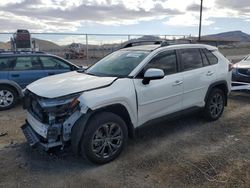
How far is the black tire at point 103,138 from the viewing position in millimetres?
4137

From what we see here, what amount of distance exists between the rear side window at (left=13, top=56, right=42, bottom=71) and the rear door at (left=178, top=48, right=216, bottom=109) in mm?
4431

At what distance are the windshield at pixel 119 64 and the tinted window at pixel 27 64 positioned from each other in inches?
126

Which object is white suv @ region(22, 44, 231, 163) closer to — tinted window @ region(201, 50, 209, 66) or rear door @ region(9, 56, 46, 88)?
tinted window @ region(201, 50, 209, 66)

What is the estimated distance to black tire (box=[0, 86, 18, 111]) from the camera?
25.6ft

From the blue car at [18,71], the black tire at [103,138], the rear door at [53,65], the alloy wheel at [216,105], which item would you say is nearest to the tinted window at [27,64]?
the blue car at [18,71]

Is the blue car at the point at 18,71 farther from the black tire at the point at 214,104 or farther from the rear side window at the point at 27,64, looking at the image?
the black tire at the point at 214,104

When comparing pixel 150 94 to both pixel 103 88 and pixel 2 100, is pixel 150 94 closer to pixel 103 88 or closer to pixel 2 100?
pixel 103 88

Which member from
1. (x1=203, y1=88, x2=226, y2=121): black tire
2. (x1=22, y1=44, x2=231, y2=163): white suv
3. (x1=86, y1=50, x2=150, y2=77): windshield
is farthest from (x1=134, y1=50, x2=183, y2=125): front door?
(x1=203, y1=88, x2=226, y2=121): black tire

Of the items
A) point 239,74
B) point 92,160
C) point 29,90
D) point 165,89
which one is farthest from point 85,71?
point 239,74

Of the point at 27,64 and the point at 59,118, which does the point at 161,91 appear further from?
the point at 27,64

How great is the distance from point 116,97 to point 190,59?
2122mm

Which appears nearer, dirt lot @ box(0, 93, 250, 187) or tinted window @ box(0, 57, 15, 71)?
dirt lot @ box(0, 93, 250, 187)

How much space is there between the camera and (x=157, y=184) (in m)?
3.82

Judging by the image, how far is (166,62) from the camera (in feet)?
17.5
